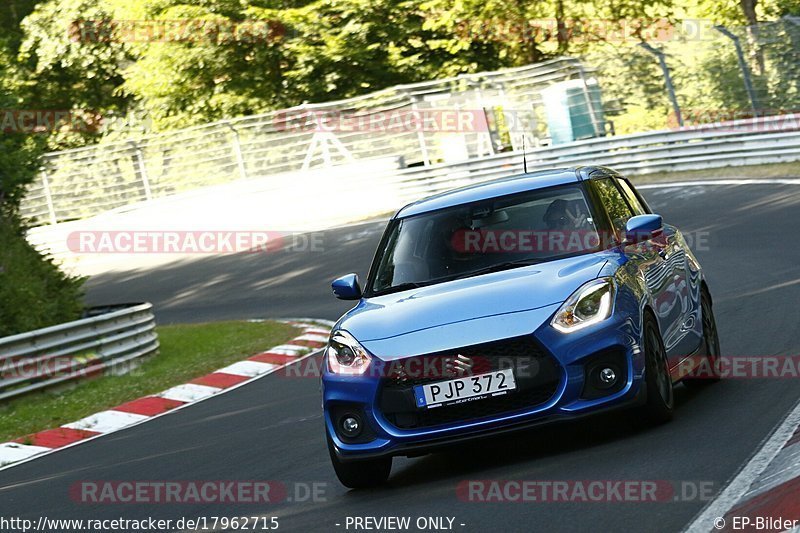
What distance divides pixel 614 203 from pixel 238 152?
84.4 ft

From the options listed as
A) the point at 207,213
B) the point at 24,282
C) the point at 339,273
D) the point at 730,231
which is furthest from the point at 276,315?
the point at 207,213

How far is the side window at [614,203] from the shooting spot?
26.9ft

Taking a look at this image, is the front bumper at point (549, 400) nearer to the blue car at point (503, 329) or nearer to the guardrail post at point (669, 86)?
the blue car at point (503, 329)

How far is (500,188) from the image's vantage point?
8.23 meters

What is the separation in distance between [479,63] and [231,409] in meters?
32.2

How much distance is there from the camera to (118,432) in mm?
11703

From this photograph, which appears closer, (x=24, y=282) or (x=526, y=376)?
(x=526, y=376)

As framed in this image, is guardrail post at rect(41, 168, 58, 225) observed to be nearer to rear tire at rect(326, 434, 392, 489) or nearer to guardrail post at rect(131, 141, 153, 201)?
guardrail post at rect(131, 141, 153, 201)

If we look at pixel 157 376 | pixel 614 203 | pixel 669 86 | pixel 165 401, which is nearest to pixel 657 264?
pixel 614 203

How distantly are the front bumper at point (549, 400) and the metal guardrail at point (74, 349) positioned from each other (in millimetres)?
7297

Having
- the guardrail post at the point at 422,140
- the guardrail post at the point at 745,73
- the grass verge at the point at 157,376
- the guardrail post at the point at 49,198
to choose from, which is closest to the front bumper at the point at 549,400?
the grass verge at the point at 157,376

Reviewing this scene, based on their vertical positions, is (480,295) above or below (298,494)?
above

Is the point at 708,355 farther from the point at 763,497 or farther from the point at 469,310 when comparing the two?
the point at 763,497

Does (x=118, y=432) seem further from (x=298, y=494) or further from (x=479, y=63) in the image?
(x=479, y=63)
